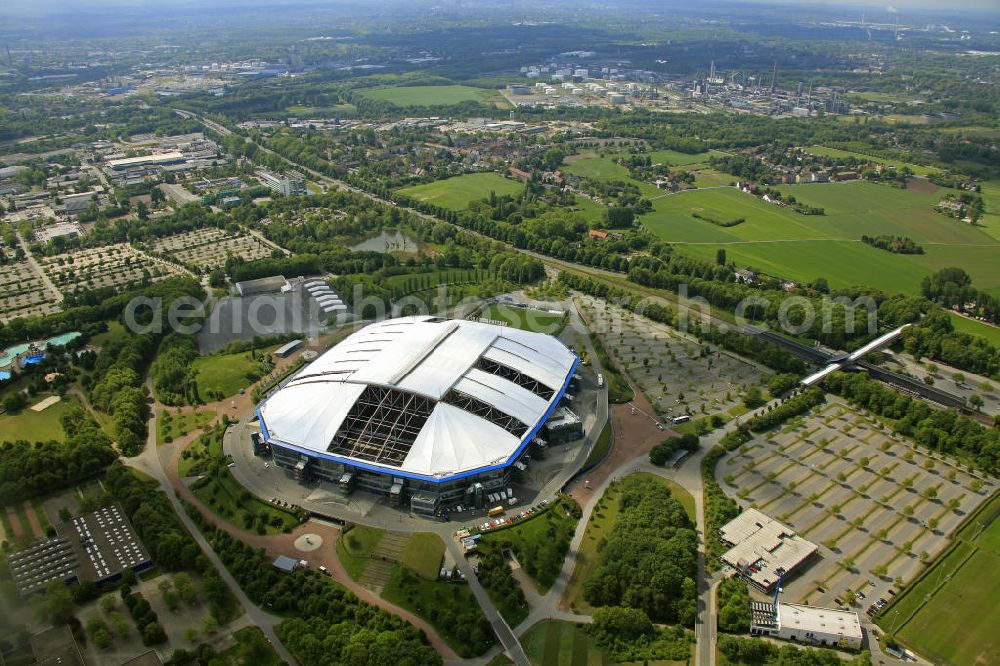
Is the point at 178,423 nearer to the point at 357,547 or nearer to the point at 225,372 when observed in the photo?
the point at 225,372

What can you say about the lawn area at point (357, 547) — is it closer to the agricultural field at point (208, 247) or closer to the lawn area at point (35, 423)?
the lawn area at point (35, 423)

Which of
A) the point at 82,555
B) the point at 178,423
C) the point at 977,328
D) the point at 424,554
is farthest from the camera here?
the point at 977,328

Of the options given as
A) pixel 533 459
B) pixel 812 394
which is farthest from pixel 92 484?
pixel 812 394

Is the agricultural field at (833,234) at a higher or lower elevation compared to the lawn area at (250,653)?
higher

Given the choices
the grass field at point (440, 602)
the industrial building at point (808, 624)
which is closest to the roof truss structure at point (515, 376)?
the grass field at point (440, 602)

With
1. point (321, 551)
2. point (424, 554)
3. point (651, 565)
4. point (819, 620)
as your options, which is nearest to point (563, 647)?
point (651, 565)

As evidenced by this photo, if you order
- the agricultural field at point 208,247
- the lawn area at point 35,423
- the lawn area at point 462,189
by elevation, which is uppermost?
the lawn area at point 462,189

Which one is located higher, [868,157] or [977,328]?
[868,157]
